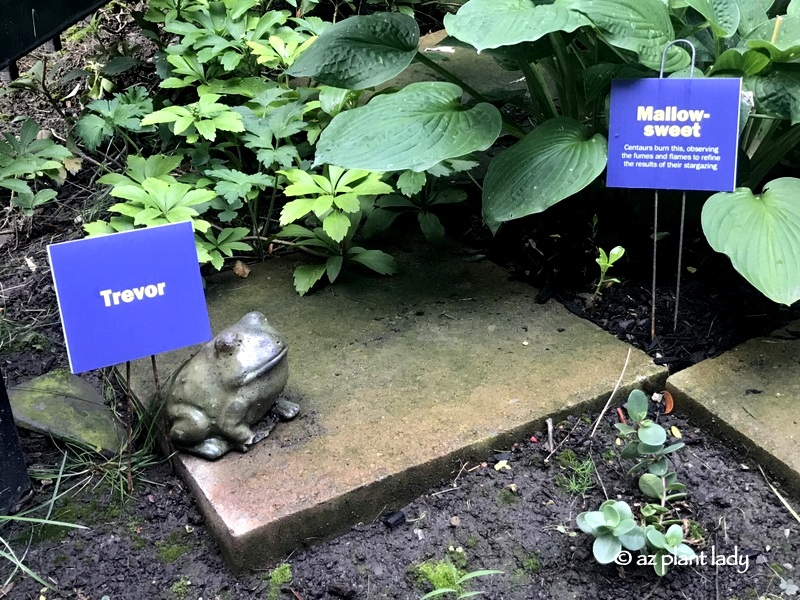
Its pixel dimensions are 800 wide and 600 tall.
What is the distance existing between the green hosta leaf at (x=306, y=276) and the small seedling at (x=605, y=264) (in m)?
0.86

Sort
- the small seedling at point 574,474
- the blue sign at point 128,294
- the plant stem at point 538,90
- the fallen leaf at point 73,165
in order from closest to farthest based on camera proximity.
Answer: the blue sign at point 128,294 → the small seedling at point 574,474 → the plant stem at point 538,90 → the fallen leaf at point 73,165

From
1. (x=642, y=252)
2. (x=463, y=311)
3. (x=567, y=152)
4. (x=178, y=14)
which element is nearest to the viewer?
(x=567, y=152)

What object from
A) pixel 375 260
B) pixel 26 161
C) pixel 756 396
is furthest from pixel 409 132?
pixel 26 161

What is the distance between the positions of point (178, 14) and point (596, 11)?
1837 millimetres

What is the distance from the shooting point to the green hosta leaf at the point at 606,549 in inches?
59.7

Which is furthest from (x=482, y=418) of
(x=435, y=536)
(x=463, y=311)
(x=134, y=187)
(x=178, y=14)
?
(x=178, y=14)

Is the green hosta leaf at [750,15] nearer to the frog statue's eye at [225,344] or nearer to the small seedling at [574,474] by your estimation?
the small seedling at [574,474]

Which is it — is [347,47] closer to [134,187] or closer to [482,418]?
[134,187]

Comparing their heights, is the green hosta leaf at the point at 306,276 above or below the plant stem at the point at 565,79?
below

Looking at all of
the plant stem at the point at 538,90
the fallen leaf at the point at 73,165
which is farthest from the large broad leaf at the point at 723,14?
the fallen leaf at the point at 73,165

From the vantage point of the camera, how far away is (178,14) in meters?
3.03

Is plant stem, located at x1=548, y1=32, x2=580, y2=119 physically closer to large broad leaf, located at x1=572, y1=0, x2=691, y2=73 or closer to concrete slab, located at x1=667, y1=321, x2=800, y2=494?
large broad leaf, located at x1=572, y1=0, x2=691, y2=73

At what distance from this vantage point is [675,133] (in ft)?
6.40

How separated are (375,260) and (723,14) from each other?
4.05 ft
